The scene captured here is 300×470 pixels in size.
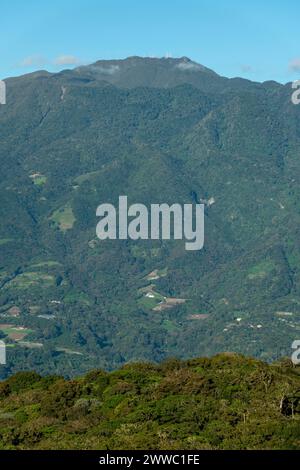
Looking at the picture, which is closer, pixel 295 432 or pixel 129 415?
pixel 295 432
